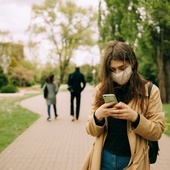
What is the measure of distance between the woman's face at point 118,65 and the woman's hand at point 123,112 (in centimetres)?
29

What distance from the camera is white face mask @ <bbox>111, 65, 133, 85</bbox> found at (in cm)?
249

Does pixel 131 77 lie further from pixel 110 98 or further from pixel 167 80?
pixel 167 80

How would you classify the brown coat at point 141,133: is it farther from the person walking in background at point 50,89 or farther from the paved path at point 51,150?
the person walking in background at point 50,89

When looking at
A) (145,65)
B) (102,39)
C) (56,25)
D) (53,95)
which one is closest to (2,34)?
(56,25)

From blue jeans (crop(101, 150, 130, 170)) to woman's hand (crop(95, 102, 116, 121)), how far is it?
278mm

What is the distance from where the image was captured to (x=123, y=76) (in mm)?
2496

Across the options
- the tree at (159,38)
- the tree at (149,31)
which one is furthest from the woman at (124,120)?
the tree at (149,31)

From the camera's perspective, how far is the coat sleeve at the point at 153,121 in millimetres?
2424

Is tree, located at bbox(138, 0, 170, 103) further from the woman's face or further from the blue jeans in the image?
the blue jeans

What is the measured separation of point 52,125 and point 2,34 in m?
55.0

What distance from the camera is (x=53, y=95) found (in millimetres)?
14273

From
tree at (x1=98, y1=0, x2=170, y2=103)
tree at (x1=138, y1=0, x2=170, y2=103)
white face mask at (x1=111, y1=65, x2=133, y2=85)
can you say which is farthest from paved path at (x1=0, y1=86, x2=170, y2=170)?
tree at (x1=98, y1=0, x2=170, y2=103)

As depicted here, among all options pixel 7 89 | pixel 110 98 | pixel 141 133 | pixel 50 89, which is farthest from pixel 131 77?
pixel 7 89

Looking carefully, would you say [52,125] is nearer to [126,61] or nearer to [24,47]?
[126,61]
